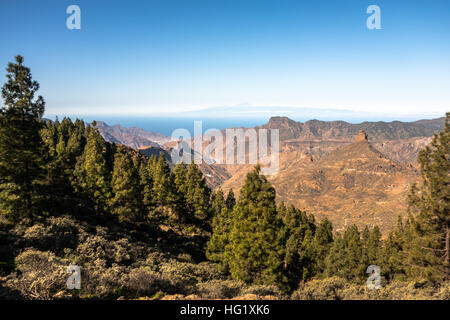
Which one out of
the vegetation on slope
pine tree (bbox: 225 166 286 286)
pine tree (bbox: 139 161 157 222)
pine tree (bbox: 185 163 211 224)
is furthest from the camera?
pine tree (bbox: 185 163 211 224)

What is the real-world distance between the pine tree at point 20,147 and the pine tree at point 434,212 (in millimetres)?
28036

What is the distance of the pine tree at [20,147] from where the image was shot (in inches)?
724

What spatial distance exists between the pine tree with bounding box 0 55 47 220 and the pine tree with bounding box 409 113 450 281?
28.0 metres

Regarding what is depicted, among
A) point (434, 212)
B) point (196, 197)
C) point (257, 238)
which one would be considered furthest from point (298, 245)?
point (434, 212)

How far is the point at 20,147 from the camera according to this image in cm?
1952

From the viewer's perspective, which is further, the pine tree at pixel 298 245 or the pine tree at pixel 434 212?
the pine tree at pixel 298 245

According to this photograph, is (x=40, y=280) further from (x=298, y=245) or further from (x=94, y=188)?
(x=298, y=245)

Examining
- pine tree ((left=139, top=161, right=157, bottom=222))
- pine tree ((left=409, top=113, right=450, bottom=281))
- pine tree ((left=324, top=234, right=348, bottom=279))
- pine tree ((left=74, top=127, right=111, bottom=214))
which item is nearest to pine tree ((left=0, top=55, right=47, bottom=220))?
pine tree ((left=74, top=127, right=111, bottom=214))

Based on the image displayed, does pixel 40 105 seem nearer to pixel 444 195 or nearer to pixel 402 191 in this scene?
pixel 444 195

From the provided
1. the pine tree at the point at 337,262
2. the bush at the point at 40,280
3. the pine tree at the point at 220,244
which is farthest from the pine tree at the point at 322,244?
the bush at the point at 40,280

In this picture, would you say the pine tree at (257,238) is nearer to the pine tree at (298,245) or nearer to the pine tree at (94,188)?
the pine tree at (298,245)

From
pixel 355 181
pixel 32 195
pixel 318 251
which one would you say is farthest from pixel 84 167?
pixel 355 181

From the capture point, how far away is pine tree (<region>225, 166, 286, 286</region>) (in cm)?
1756

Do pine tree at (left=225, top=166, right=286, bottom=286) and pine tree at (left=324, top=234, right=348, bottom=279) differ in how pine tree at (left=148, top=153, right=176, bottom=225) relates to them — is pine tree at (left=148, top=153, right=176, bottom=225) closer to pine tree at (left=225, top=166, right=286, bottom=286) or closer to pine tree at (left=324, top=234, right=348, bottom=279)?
pine tree at (left=225, top=166, right=286, bottom=286)
